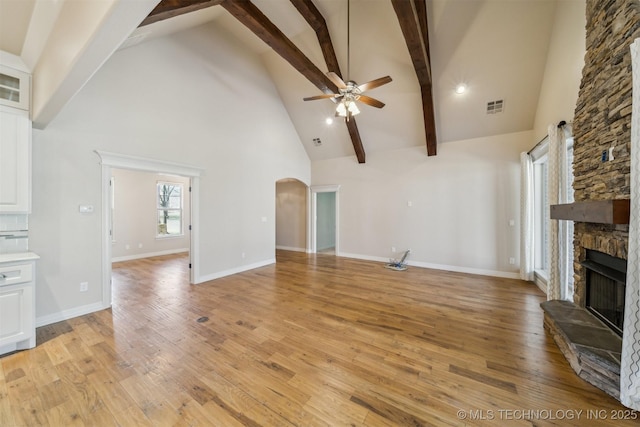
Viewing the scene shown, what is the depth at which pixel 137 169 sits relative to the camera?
377cm

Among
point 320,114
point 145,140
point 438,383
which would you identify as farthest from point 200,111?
point 438,383

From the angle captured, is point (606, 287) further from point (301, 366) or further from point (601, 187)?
point (301, 366)

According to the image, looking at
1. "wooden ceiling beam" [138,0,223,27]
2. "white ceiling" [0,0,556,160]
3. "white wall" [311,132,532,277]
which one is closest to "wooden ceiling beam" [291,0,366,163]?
"white ceiling" [0,0,556,160]

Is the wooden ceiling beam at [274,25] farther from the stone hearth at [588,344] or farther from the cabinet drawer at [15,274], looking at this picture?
the stone hearth at [588,344]

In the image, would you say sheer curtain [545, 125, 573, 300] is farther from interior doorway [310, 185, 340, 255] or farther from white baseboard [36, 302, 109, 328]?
white baseboard [36, 302, 109, 328]

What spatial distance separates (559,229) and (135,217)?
361 inches

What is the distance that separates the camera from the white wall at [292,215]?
8.20 m

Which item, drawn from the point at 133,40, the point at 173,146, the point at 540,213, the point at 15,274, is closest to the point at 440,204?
the point at 540,213

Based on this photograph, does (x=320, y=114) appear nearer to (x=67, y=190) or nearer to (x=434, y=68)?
(x=434, y=68)

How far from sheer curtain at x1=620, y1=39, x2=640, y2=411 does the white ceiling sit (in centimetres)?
284

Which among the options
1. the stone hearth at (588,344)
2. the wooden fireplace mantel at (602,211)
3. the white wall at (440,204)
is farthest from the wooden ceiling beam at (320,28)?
the stone hearth at (588,344)

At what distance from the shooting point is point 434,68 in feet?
14.7

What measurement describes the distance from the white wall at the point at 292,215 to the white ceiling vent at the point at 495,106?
526 centimetres

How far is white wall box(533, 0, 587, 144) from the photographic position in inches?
117
